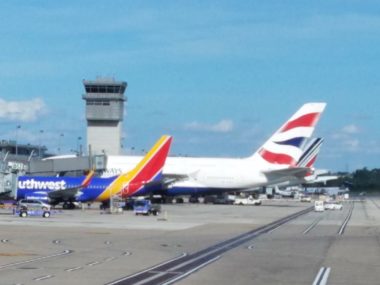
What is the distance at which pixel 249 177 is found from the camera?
109m

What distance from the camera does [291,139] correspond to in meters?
102

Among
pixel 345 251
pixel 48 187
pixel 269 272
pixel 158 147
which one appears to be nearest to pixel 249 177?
pixel 158 147

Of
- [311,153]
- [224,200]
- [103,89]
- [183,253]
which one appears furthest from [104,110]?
[183,253]

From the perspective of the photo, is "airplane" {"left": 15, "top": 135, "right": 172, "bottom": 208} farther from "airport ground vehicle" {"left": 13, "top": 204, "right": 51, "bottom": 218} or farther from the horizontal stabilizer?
the horizontal stabilizer

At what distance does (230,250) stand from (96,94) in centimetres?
15510

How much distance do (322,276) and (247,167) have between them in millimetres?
84174

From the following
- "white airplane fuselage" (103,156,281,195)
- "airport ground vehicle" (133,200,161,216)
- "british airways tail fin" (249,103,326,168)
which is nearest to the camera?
"airport ground vehicle" (133,200,161,216)

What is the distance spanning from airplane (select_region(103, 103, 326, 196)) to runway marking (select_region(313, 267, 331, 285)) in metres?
73.1

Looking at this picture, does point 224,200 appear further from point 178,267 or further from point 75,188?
point 178,267

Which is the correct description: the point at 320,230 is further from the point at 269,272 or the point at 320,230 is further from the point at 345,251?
the point at 269,272

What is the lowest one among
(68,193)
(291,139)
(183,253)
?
(183,253)

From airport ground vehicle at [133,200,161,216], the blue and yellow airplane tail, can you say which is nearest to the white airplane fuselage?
the blue and yellow airplane tail

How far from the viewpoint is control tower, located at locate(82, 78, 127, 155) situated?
18612 centimetres

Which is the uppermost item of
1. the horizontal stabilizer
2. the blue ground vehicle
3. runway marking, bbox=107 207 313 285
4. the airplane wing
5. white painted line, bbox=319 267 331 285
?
the horizontal stabilizer
